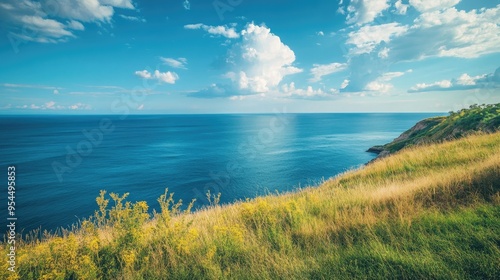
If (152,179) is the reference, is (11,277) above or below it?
above

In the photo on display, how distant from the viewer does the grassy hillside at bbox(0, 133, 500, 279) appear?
3826 mm

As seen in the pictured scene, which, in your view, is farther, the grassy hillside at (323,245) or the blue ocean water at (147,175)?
the blue ocean water at (147,175)

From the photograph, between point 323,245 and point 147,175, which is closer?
point 323,245

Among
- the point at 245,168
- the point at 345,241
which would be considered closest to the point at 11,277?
the point at 345,241

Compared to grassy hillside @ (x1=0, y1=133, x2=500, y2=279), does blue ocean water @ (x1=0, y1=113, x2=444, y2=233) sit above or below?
below

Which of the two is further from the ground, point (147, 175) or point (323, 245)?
point (323, 245)

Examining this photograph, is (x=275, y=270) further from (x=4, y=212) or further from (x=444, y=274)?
(x=4, y=212)

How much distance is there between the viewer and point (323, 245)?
4.85 metres

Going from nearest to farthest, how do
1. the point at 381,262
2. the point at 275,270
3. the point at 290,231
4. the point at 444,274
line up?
the point at 444,274, the point at 381,262, the point at 275,270, the point at 290,231

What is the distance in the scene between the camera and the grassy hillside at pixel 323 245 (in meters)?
3.83

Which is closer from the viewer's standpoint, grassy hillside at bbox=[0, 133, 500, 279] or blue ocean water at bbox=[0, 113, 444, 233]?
grassy hillside at bbox=[0, 133, 500, 279]

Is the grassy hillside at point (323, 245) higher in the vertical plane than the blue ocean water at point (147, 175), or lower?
higher

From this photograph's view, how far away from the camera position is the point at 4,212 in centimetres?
3069

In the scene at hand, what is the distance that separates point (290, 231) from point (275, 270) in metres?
1.70
